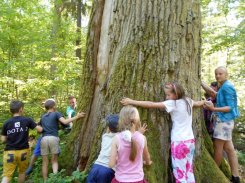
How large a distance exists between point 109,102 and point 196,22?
6.01ft

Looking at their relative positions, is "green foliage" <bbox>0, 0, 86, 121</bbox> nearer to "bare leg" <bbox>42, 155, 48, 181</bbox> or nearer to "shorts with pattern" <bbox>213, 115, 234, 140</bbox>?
"bare leg" <bbox>42, 155, 48, 181</bbox>

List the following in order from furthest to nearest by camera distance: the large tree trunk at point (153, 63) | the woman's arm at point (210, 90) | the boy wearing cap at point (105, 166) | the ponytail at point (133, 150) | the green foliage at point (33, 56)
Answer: the green foliage at point (33, 56), the woman's arm at point (210, 90), the large tree trunk at point (153, 63), the boy wearing cap at point (105, 166), the ponytail at point (133, 150)

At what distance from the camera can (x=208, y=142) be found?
190 inches

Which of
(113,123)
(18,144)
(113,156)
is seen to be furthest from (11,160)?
(113,156)

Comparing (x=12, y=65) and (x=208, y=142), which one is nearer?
(x=208, y=142)

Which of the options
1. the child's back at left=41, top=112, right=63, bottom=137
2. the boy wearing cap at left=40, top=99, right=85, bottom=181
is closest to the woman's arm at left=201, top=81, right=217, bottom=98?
the boy wearing cap at left=40, top=99, right=85, bottom=181

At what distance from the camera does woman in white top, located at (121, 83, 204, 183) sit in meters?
3.64

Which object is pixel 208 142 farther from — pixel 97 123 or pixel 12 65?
pixel 12 65

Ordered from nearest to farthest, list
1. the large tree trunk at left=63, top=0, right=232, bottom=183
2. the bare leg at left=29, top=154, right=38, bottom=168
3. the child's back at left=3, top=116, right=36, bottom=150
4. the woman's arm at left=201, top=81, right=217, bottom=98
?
the large tree trunk at left=63, top=0, right=232, bottom=183, the child's back at left=3, top=116, right=36, bottom=150, the woman's arm at left=201, top=81, right=217, bottom=98, the bare leg at left=29, top=154, right=38, bottom=168

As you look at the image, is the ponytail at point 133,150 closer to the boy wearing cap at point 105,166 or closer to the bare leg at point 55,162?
the boy wearing cap at point 105,166

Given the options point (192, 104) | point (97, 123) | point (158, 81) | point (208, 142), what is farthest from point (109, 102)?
point (208, 142)

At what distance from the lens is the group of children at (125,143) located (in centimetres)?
306

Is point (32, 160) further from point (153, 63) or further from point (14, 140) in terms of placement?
point (153, 63)

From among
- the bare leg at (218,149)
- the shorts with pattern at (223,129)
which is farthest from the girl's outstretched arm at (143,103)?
the bare leg at (218,149)
